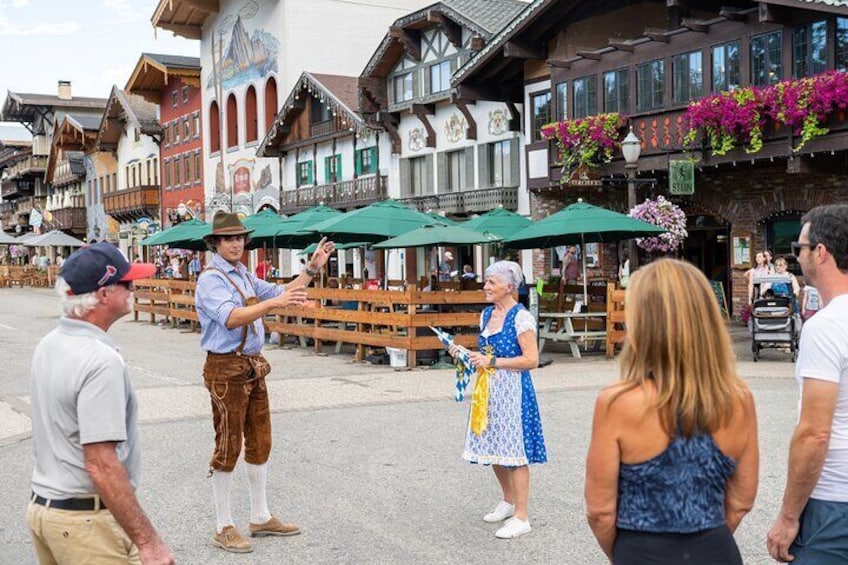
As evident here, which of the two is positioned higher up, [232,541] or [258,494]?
[258,494]

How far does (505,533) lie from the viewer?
626 cm

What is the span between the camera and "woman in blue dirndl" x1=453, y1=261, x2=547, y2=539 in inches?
252

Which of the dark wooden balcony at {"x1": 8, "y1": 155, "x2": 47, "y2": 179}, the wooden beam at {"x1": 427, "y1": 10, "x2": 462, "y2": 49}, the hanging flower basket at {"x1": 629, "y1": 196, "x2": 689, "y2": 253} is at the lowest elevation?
the hanging flower basket at {"x1": 629, "y1": 196, "x2": 689, "y2": 253}

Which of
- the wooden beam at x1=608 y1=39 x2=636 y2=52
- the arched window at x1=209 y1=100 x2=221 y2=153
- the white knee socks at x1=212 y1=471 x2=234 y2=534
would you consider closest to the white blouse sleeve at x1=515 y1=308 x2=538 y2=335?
the white knee socks at x1=212 y1=471 x2=234 y2=534

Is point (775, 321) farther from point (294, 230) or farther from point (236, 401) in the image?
point (236, 401)

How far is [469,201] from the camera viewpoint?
1218 inches

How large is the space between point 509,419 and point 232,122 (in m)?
43.4

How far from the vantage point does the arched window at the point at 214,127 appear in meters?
49.5

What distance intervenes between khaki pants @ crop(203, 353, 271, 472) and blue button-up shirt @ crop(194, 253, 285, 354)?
0.25 feet

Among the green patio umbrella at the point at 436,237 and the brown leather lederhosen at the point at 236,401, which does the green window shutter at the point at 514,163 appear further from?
the brown leather lederhosen at the point at 236,401

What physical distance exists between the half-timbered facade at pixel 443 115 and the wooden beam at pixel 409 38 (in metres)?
0.03

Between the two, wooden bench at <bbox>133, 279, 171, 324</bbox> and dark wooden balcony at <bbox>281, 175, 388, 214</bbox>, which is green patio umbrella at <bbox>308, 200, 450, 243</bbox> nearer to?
wooden bench at <bbox>133, 279, 171, 324</bbox>

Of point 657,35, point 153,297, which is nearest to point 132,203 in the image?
point 153,297

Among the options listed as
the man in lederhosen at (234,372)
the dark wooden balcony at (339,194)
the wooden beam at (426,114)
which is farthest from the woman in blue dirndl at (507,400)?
the dark wooden balcony at (339,194)
